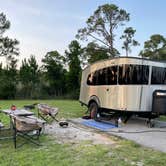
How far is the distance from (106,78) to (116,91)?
32.1 inches

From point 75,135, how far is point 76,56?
1807 cm

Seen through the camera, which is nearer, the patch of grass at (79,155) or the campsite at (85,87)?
the patch of grass at (79,155)

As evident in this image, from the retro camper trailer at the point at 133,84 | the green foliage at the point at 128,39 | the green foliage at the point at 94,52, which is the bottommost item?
the retro camper trailer at the point at 133,84

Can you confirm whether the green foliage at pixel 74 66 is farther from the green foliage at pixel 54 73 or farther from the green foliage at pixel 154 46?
the green foliage at pixel 154 46

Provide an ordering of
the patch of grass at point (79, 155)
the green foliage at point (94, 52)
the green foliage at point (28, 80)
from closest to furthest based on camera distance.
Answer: the patch of grass at point (79, 155)
the green foliage at point (28, 80)
the green foliage at point (94, 52)

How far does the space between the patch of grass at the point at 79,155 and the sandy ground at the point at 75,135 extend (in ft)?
1.19

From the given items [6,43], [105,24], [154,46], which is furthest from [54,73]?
[154,46]

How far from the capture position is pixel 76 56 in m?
24.1

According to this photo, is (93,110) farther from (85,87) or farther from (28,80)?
(28,80)

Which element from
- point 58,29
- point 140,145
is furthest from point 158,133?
point 58,29

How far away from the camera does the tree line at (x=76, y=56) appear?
902 inches

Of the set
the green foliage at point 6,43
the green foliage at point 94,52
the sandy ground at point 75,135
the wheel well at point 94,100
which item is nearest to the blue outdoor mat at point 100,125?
the sandy ground at point 75,135

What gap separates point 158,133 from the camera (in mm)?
6754

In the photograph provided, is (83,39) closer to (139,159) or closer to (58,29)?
(58,29)
